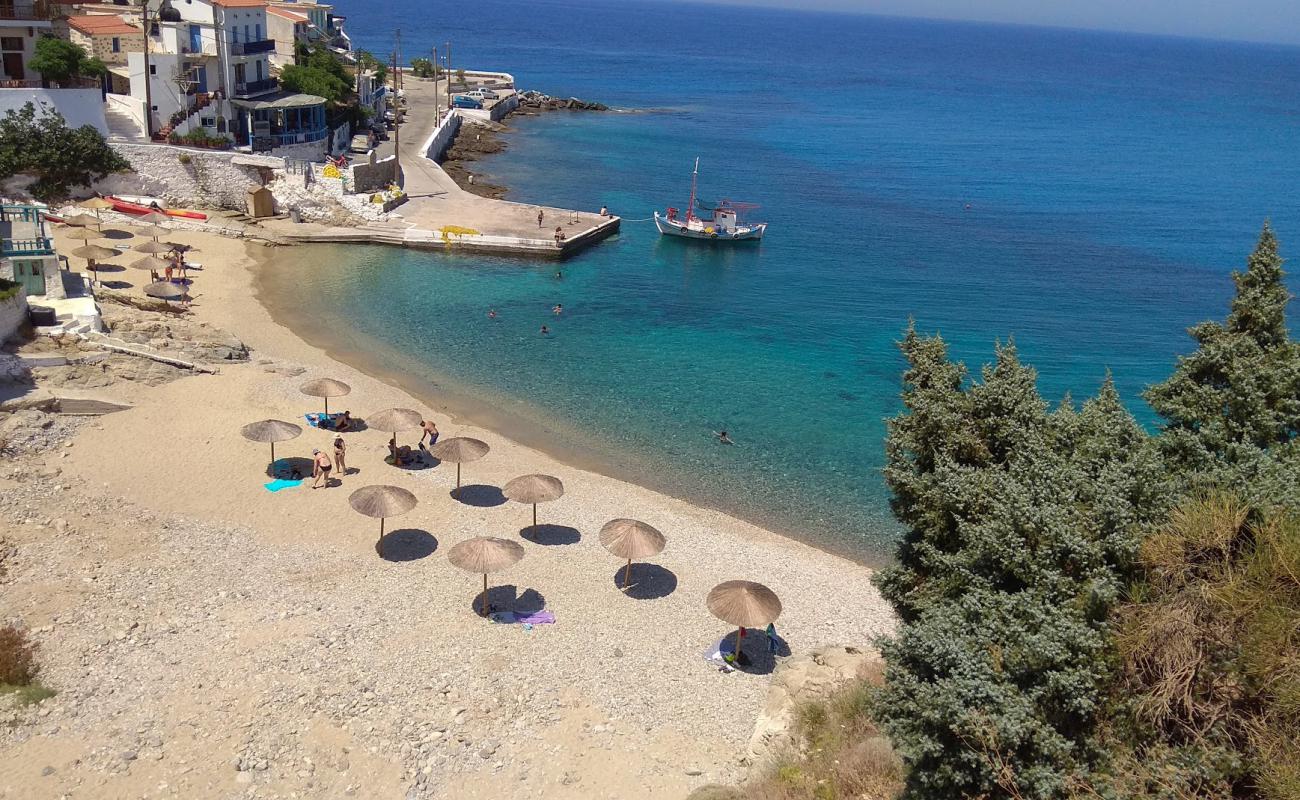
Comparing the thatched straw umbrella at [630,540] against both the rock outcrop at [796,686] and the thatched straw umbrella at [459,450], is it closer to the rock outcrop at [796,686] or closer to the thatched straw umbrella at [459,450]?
the rock outcrop at [796,686]

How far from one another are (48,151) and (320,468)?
99.3 ft

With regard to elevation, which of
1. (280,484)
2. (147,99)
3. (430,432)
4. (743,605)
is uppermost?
(147,99)

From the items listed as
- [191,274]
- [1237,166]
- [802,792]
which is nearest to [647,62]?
[1237,166]

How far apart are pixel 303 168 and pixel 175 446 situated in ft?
98.0

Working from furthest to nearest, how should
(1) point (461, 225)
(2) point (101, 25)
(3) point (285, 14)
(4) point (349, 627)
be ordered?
1. (3) point (285, 14)
2. (1) point (461, 225)
3. (2) point (101, 25)
4. (4) point (349, 627)

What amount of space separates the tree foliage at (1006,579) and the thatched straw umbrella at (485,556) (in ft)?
26.6

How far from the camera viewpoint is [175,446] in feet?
85.1

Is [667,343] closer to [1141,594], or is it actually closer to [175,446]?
[175,446]

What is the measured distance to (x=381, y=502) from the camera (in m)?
21.2

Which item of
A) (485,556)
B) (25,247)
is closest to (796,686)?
(485,556)

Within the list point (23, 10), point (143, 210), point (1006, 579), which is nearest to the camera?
point (1006, 579)

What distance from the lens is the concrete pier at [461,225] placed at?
50.3m

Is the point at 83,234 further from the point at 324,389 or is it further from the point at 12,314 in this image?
the point at 324,389

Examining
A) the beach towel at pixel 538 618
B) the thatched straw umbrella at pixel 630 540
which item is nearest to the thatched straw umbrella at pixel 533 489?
the thatched straw umbrella at pixel 630 540
